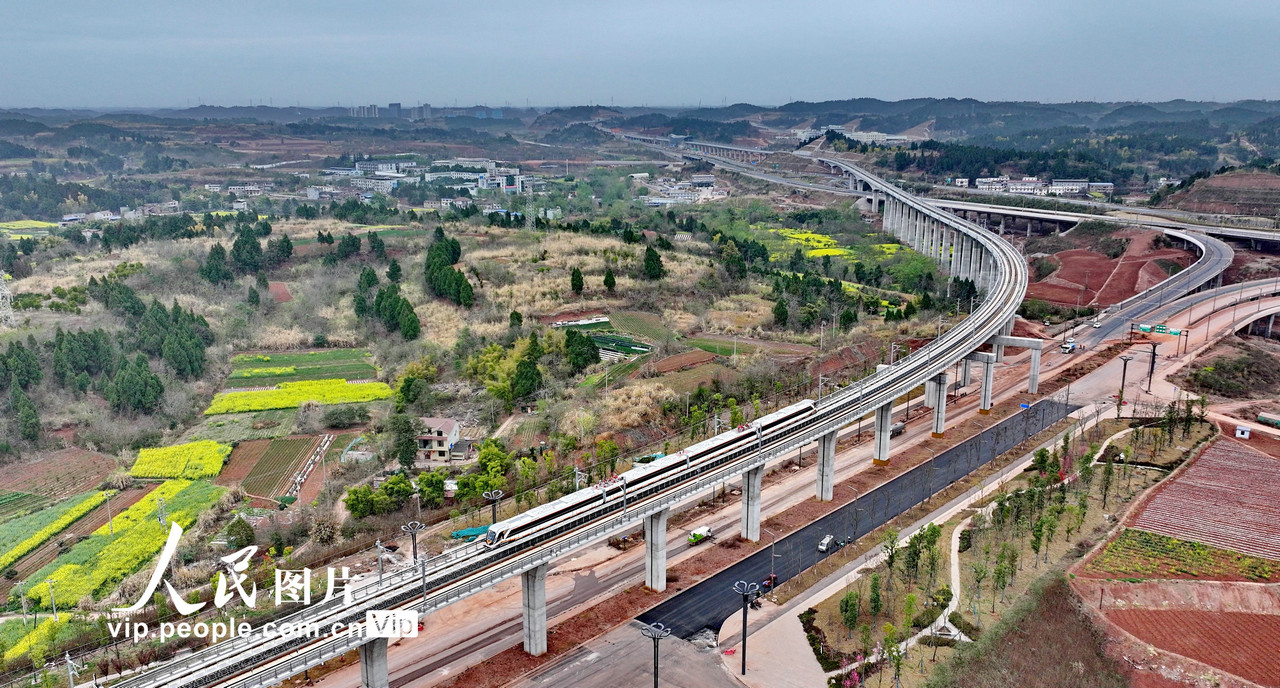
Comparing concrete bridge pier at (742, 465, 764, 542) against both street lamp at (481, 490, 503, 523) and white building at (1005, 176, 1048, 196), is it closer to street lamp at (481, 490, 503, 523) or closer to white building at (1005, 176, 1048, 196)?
street lamp at (481, 490, 503, 523)

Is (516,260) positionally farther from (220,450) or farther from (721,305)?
(220,450)

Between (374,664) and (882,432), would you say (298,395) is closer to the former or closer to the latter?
(374,664)

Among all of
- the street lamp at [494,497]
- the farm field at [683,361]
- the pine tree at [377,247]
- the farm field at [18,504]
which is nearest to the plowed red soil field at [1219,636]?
the street lamp at [494,497]

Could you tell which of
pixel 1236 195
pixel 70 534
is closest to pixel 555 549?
pixel 70 534

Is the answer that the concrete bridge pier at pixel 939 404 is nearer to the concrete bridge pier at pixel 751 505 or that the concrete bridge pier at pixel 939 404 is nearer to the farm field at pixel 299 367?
the concrete bridge pier at pixel 751 505

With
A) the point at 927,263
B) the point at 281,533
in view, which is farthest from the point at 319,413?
the point at 927,263

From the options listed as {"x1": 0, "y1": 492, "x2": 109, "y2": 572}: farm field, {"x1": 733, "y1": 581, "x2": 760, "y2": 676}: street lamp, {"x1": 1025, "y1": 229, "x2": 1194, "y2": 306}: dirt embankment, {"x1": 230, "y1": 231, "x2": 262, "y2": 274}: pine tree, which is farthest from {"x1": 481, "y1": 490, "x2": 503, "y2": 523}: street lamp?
{"x1": 1025, "y1": 229, "x2": 1194, "y2": 306}: dirt embankment
